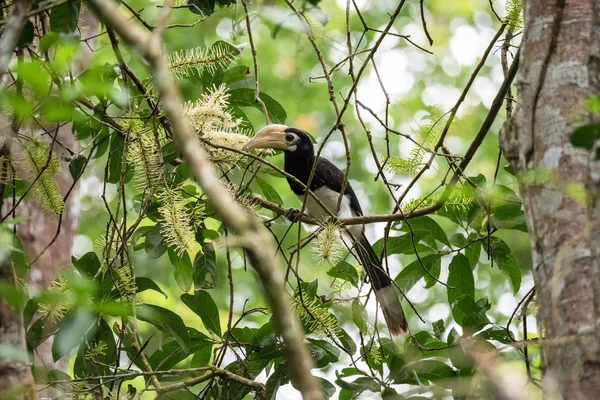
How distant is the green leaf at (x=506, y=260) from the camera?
265 cm

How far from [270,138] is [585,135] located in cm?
241

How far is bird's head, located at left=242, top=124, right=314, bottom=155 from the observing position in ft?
11.0

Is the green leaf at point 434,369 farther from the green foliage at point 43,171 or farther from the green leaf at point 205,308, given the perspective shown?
the green foliage at point 43,171

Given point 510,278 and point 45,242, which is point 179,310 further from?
point 510,278

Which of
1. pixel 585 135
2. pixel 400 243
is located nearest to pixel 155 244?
pixel 400 243

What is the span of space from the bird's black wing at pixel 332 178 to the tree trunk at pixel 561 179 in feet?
9.33

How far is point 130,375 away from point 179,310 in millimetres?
4401

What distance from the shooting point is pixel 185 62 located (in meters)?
2.17

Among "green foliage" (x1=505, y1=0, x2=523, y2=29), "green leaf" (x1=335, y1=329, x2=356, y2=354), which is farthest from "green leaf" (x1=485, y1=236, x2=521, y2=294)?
"green foliage" (x1=505, y1=0, x2=523, y2=29)

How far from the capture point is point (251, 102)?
2.89 m

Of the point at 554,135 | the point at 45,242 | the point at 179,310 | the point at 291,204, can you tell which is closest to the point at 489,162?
the point at 291,204

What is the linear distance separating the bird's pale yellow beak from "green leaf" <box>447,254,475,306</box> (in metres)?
0.94

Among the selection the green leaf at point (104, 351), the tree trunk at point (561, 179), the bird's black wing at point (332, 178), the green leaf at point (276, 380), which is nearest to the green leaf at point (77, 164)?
the green leaf at point (104, 351)

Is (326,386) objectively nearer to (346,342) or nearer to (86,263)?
(346,342)
